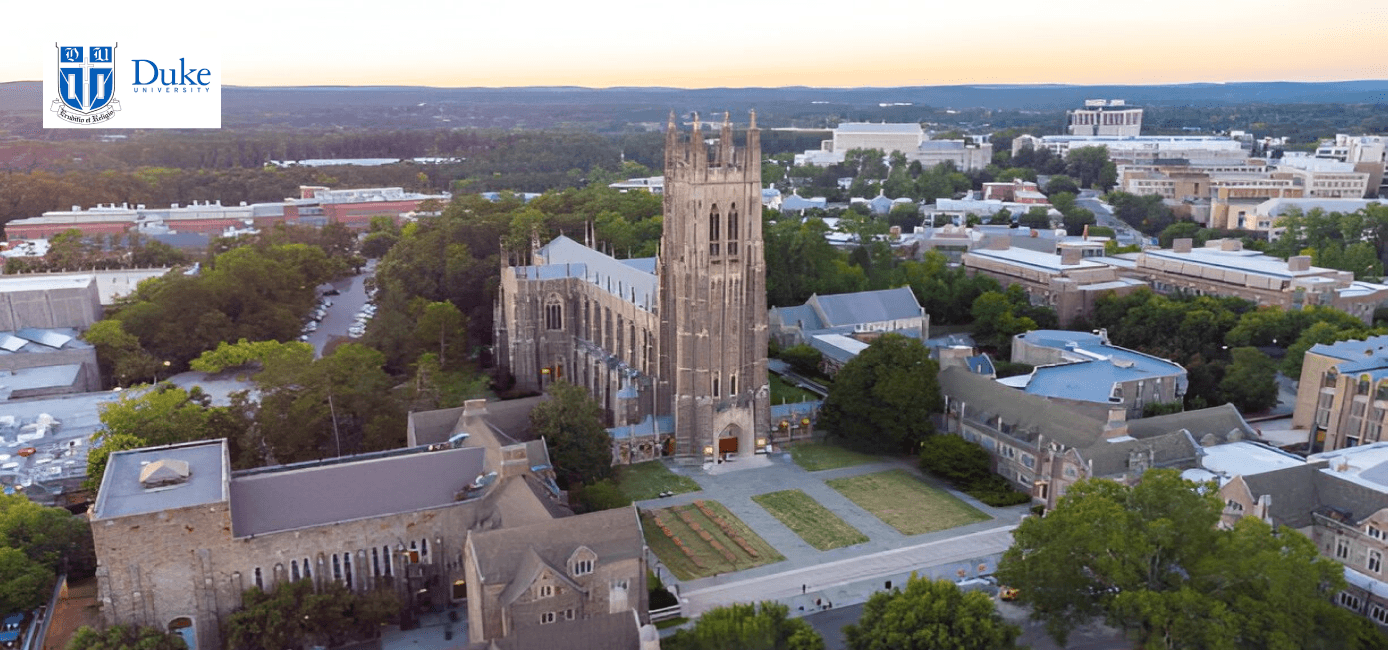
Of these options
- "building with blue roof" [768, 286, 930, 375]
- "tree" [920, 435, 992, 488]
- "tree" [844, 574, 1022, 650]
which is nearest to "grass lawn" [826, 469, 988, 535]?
"tree" [920, 435, 992, 488]

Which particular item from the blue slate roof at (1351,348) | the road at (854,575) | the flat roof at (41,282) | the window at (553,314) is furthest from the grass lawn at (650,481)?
the flat roof at (41,282)

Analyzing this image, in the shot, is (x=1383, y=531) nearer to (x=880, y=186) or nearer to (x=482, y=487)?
(x=482, y=487)

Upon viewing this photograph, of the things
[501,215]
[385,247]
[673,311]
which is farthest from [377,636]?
[385,247]

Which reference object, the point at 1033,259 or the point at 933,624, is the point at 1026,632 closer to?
the point at 933,624

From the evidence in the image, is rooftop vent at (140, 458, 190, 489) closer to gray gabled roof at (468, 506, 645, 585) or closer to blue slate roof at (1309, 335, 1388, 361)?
gray gabled roof at (468, 506, 645, 585)

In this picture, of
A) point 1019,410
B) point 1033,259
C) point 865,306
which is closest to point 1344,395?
point 1019,410

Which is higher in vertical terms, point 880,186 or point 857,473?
point 880,186

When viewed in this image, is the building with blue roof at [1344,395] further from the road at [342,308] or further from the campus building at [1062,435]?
the road at [342,308]

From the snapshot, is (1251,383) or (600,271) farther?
(600,271)
